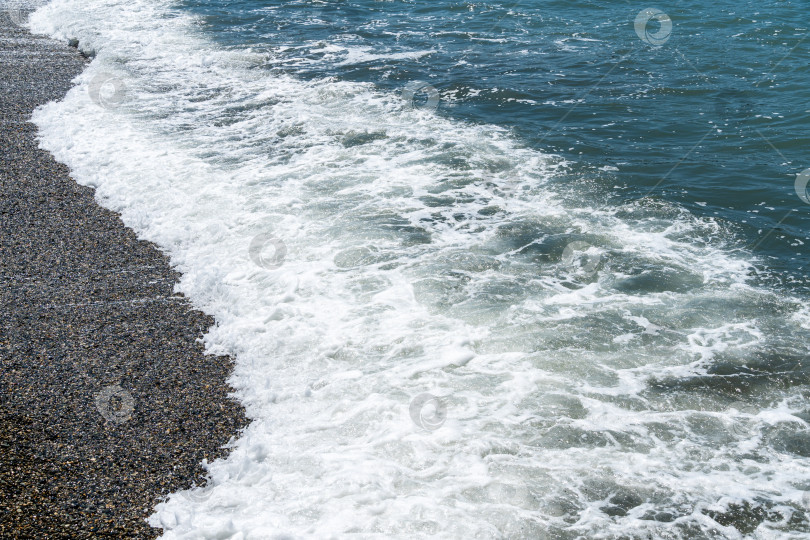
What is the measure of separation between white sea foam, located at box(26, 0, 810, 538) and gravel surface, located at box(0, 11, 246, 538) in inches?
11.8

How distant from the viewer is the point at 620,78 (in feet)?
51.3

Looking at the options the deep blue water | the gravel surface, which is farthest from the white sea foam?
the deep blue water

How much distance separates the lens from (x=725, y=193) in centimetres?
1092

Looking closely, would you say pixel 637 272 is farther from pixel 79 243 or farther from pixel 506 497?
pixel 79 243

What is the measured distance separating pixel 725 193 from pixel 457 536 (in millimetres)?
8208

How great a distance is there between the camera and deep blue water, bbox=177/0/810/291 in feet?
36.5

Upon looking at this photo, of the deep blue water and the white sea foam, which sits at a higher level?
the deep blue water

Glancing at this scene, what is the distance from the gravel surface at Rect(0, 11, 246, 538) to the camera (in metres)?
5.48

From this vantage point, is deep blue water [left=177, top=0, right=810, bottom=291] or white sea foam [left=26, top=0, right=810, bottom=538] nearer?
white sea foam [left=26, top=0, right=810, bottom=538]

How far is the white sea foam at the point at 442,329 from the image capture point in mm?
5543

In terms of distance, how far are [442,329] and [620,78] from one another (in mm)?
10459

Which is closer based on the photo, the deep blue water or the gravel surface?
the gravel surface

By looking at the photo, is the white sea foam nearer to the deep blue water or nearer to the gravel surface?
the gravel surface

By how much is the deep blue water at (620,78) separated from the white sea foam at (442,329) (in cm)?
88
